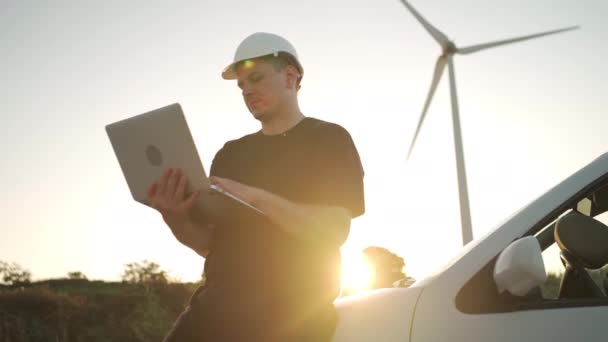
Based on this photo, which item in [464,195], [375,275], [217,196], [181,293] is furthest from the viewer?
[181,293]

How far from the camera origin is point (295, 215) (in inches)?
77.8

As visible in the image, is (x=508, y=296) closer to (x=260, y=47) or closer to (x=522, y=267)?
(x=522, y=267)

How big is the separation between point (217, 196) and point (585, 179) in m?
1.11

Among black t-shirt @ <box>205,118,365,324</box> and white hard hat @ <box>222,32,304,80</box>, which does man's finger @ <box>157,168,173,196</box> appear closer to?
black t-shirt @ <box>205,118,365,324</box>

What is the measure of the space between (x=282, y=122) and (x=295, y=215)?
1.50ft

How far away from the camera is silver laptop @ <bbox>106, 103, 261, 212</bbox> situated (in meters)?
1.96

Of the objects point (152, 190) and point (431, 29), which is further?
point (431, 29)

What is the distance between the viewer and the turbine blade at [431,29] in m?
14.2

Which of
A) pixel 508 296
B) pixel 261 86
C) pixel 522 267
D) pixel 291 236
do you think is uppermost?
pixel 261 86

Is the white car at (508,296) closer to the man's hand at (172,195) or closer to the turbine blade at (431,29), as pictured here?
the man's hand at (172,195)

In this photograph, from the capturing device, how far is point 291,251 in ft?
6.67

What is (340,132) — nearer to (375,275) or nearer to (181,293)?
(375,275)

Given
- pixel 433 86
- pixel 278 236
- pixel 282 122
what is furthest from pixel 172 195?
pixel 433 86

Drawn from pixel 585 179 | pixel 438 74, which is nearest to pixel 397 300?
pixel 585 179
